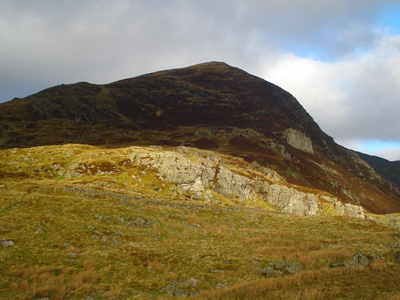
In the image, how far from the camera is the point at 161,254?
20.3 meters

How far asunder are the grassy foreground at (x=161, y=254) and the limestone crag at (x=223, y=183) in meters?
26.1

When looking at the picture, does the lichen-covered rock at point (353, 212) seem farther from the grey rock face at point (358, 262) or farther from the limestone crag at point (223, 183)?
the grey rock face at point (358, 262)

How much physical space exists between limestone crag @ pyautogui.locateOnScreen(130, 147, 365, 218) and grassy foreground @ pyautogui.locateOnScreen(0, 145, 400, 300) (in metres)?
26.1

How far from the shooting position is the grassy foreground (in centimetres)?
1314

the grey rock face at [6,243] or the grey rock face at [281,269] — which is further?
the grey rock face at [6,243]

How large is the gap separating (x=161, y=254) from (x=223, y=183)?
5442cm

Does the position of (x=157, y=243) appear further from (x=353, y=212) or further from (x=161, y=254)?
(x=353, y=212)

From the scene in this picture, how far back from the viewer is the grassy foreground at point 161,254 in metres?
13.1

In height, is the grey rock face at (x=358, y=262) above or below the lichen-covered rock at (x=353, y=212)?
above

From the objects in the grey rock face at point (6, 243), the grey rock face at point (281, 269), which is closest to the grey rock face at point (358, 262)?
the grey rock face at point (281, 269)

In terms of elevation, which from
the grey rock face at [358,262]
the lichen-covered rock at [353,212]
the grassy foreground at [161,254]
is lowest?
the lichen-covered rock at [353,212]

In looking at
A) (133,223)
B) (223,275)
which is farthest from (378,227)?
(133,223)

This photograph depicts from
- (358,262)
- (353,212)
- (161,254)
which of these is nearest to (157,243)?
(161,254)

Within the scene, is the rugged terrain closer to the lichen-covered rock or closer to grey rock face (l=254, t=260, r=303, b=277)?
grey rock face (l=254, t=260, r=303, b=277)
